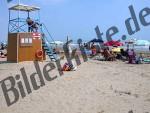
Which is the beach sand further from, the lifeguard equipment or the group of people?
the group of people

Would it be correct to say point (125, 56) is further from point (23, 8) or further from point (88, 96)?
point (88, 96)

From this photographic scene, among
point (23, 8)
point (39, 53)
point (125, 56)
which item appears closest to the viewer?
point (39, 53)

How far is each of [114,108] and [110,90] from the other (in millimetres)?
2712

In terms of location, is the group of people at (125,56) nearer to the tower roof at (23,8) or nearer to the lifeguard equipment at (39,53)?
the lifeguard equipment at (39,53)

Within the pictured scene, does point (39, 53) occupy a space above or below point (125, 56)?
above

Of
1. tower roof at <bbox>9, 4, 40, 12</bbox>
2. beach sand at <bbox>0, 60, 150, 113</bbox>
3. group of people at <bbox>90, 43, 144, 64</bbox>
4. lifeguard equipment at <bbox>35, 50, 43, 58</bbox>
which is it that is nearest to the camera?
beach sand at <bbox>0, 60, 150, 113</bbox>

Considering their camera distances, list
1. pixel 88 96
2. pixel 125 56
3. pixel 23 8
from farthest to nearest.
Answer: pixel 125 56, pixel 23 8, pixel 88 96

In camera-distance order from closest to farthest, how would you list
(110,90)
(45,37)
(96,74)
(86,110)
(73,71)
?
(86,110)
(110,90)
(96,74)
(73,71)
(45,37)

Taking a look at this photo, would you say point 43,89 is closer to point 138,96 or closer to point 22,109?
point 22,109

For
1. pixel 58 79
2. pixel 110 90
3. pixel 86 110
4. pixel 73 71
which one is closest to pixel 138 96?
pixel 110 90

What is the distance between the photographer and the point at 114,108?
9.83 metres

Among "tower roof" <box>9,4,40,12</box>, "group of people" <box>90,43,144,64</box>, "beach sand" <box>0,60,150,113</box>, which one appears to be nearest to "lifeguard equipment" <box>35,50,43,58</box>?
"tower roof" <box>9,4,40,12</box>

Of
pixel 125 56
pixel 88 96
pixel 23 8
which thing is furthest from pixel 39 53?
pixel 88 96

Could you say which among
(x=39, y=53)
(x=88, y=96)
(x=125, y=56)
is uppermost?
(x=39, y=53)
